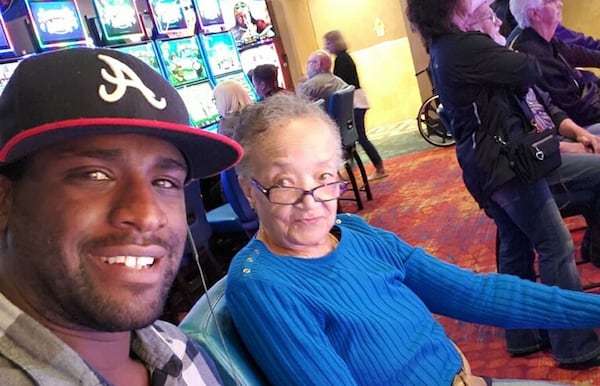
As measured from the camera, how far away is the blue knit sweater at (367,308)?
1.06 metres

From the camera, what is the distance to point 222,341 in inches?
41.3

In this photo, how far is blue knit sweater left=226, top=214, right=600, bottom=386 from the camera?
1056 millimetres

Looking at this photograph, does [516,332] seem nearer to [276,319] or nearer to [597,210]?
[597,210]

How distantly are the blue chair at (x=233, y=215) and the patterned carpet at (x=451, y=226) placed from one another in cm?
113

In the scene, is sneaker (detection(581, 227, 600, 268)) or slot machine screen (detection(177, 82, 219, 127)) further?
slot machine screen (detection(177, 82, 219, 127))

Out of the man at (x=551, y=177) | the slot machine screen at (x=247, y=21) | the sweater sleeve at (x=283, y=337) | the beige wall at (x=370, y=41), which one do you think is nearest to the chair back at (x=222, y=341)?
the sweater sleeve at (x=283, y=337)

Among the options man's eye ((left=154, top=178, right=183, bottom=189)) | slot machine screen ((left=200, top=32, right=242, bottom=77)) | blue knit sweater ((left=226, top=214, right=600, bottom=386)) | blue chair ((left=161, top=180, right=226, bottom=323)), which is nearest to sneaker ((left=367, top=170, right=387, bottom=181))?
slot machine screen ((left=200, top=32, right=242, bottom=77))

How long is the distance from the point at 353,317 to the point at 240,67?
18.7 feet

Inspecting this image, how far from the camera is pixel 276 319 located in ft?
3.45

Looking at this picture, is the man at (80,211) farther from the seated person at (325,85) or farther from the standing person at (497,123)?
the seated person at (325,85)

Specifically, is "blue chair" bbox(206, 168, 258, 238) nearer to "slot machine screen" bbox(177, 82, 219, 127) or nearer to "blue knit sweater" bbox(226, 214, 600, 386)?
"blue knit sweater" bbox(226, 214, 600, 386)

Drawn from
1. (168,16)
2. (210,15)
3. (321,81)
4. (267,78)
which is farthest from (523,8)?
(210,15)

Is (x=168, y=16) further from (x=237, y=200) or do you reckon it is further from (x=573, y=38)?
(x=573, y=38)

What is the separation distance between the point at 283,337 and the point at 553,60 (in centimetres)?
194
